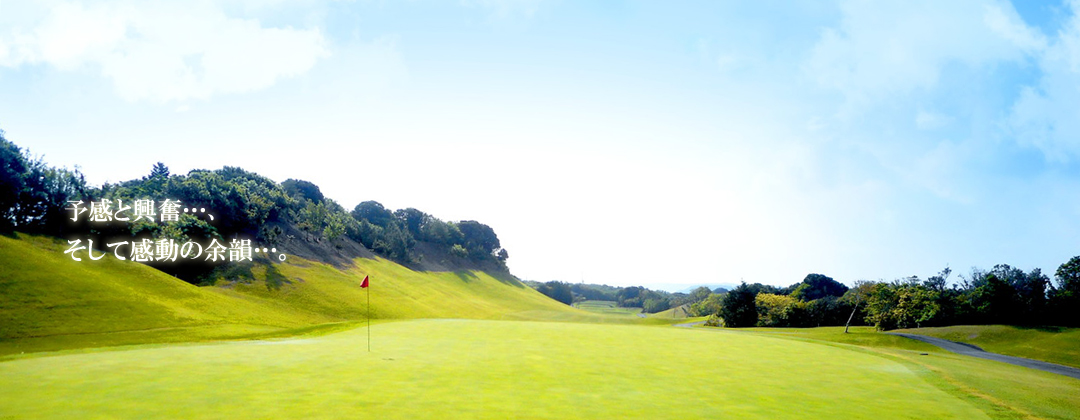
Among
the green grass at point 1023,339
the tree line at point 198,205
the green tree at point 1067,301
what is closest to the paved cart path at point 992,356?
the green grass at point 1023,339

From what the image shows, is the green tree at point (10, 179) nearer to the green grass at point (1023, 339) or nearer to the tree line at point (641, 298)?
the green grass at point (1023, 339)

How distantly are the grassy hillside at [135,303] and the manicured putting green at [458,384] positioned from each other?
12271 mm

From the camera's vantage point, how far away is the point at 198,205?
64.4 meters

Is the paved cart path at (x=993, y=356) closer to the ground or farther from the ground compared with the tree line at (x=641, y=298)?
farther from the ground

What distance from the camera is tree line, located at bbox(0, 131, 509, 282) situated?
1821 inches

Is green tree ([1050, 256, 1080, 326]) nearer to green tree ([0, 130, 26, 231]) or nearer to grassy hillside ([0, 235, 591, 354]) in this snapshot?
grassy hillside ([0, 235, 591, 354])

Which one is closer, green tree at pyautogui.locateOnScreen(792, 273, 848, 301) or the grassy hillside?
the grassy hillside

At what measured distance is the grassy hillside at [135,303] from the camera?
3203 cm

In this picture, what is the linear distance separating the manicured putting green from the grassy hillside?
1227 cm

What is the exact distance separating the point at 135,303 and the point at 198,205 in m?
29.4

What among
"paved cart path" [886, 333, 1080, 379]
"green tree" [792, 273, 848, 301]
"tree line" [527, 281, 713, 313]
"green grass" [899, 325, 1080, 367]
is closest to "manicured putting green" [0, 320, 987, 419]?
"paved cart path" [886, 333, 1080, 379]

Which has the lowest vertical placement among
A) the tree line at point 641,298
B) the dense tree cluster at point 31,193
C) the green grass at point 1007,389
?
the tree line at point 641,298

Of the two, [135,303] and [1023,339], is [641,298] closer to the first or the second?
[1023,339]

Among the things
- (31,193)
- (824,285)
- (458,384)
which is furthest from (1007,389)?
(824,285)
